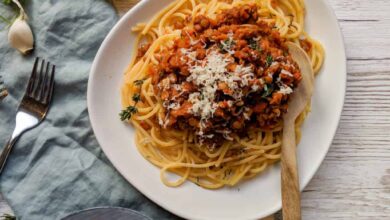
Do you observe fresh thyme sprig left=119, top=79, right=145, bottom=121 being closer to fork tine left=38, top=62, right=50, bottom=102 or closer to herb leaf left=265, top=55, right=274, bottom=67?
fork tine left=38, top=62, right=50, bottom=102

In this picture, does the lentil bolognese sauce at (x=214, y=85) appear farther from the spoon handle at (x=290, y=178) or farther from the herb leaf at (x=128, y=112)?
the spoon handle at (x=290, y=178)

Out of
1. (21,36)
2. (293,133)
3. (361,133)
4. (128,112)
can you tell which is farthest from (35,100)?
(361,133)

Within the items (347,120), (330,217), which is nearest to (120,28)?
(347,120)

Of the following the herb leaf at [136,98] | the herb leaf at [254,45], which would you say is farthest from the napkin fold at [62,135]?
the herb leaf at [254,45]

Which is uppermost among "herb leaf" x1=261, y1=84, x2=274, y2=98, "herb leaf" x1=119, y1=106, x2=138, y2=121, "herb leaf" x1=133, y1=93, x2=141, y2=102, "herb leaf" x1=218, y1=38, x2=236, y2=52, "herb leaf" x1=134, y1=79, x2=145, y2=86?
"herb leaf" x1=218, y1=38, x2=236, y2=52

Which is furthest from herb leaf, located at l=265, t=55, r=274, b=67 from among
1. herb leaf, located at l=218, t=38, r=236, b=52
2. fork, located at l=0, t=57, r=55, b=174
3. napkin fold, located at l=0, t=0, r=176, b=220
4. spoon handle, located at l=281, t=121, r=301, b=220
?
fork, located at l=0, t=57, r=55, b=174

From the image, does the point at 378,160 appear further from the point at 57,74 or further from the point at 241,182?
the point at 57,74
